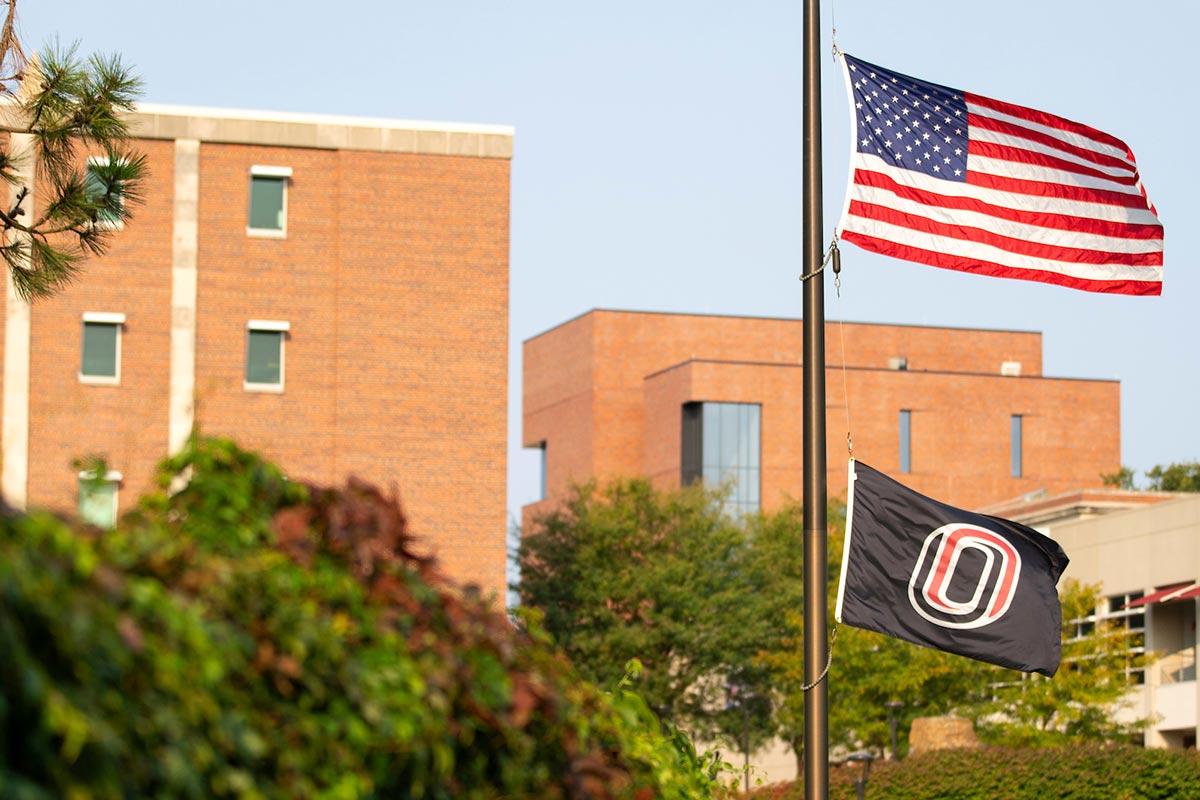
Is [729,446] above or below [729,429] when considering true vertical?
below

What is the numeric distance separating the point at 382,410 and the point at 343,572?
4281cm

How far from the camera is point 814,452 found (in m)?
11.2

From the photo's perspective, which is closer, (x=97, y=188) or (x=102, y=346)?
A: (x=97, y=188)

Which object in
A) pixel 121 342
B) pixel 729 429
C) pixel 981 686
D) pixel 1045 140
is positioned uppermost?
pixel 121 342

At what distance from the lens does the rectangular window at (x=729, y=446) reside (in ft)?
275

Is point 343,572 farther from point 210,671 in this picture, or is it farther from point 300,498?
point 210,671

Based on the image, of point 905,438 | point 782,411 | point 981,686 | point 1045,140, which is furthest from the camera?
point 905,438

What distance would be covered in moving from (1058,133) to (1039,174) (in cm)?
41

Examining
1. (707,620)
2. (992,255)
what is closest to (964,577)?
(992,255)

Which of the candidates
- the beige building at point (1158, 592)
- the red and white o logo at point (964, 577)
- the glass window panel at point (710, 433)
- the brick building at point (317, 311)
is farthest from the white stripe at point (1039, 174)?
the glass window panel at point (710, 433)

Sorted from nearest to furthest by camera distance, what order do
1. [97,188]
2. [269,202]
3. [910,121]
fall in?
[910,121] < [97,188] < [269,202]

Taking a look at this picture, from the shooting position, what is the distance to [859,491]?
39.9 feet

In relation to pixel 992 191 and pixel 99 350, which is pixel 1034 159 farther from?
pixel 99 350

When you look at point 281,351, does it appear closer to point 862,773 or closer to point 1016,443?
point 862,773
